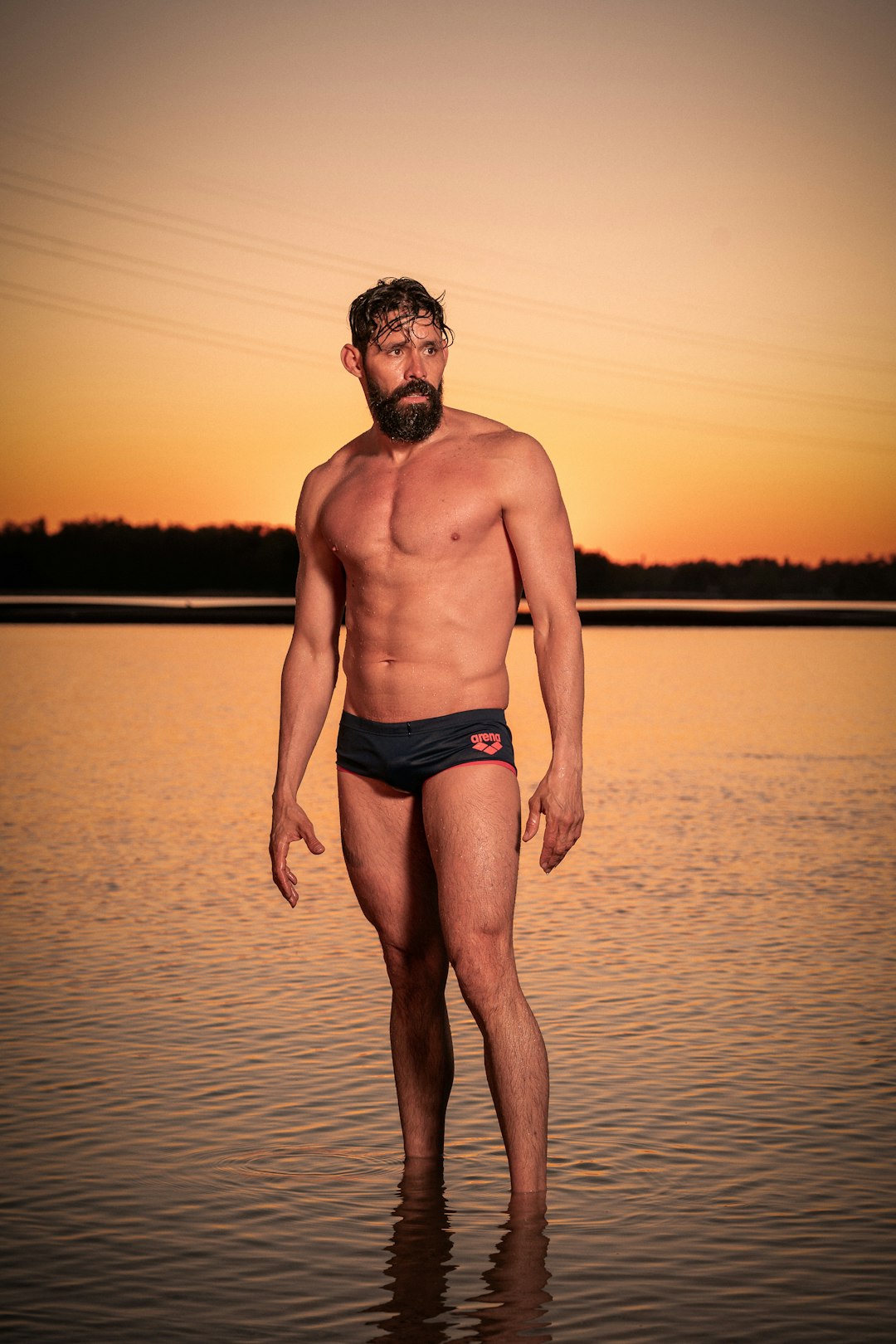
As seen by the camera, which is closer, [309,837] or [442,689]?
[442,689]

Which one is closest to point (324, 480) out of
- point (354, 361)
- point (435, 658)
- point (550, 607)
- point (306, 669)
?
point (354, 361)

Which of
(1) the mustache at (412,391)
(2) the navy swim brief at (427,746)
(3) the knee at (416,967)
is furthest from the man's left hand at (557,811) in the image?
(1) the mustache at (412,391)

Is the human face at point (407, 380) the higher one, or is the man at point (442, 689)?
the human face at point (407, 380)

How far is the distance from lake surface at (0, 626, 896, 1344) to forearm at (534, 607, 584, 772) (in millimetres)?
1093

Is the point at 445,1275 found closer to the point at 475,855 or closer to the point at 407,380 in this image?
the point at 475,855

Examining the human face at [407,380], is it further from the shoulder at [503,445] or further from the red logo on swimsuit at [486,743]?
the red logo on swimsuit at [486,743]

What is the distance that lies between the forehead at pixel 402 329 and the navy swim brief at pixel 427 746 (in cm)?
91

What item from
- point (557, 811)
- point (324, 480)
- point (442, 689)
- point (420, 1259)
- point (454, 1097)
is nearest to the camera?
point (420, 1259)

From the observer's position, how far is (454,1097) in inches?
221

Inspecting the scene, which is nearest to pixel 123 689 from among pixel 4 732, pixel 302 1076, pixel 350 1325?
pixel 4 732

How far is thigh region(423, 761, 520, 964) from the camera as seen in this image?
167 inches

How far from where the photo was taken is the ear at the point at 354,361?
15.1ft

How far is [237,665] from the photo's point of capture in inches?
1205

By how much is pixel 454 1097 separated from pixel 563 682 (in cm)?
178
